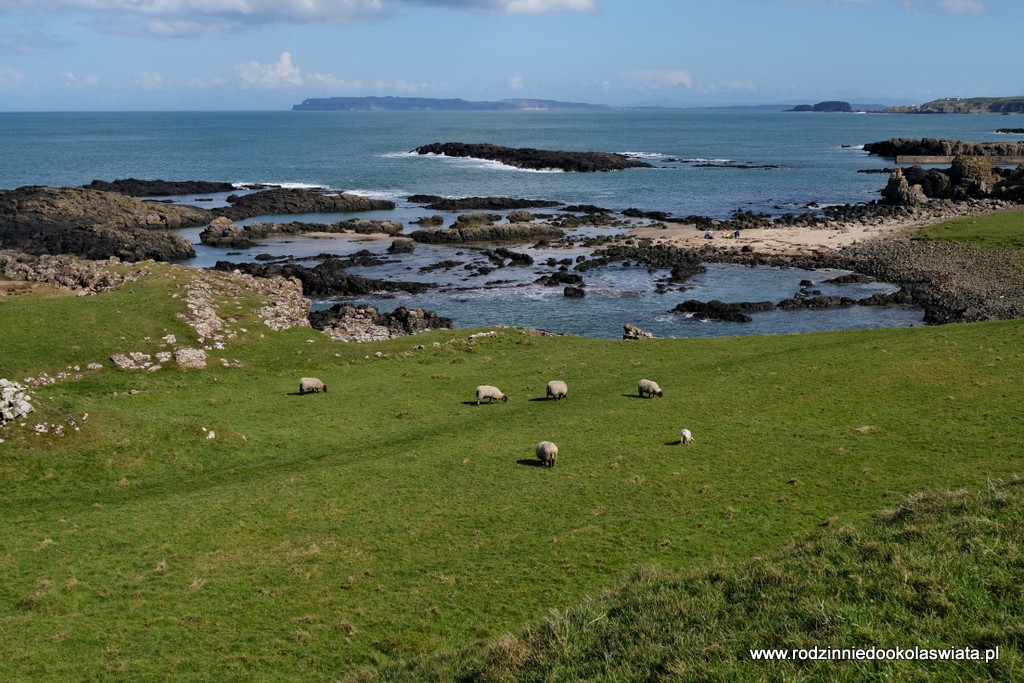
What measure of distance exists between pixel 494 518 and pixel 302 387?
53.9 feet

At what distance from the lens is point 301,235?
104875mm

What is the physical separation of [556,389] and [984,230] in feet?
242

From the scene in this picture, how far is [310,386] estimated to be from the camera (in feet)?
115

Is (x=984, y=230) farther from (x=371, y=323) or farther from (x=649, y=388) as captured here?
(x=649, y=388)

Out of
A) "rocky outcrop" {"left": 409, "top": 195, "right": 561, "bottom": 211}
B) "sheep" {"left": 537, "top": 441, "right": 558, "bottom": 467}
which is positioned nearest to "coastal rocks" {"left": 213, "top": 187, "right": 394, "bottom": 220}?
"rocky outcrop" {"left": 409, "top": 195, "right": 561, "bottom": 211}

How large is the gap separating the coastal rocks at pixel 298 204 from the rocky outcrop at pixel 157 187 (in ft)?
49.7

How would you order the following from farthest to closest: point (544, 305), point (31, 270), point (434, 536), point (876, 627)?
point (544, 305) < point (31, 270) < point (434, 536) < point (876, 627)

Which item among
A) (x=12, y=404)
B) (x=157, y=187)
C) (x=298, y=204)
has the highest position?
→ (x=157, y=187)

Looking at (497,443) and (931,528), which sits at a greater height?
(931,528)

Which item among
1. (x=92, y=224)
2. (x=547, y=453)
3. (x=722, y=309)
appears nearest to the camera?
(x=547, y=453)

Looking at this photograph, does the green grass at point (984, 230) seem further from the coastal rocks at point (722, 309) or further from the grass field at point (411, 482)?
the grass field at point (411, 482)

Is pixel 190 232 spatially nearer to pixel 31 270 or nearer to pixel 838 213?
pixel 31 270

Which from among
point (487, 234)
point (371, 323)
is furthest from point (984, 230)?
point (371, 323)

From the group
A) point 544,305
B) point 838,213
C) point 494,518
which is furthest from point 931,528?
point 838,213
